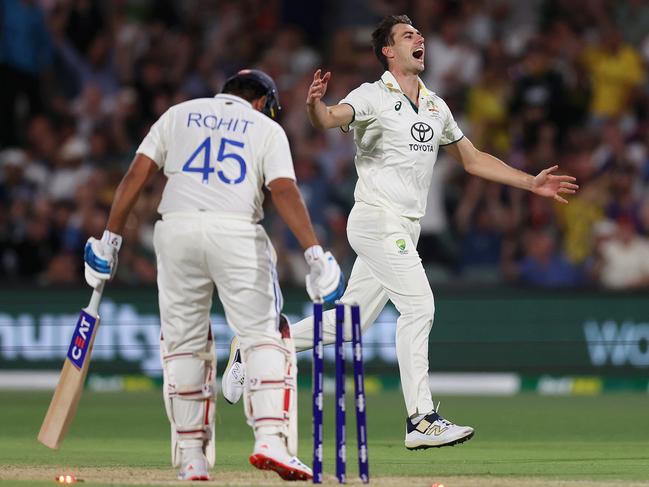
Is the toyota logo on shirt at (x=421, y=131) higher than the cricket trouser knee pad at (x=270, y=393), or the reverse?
the toyota logo on shirt at (x=421, y=131)

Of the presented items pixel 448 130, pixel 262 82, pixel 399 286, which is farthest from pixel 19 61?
pixel 262 82

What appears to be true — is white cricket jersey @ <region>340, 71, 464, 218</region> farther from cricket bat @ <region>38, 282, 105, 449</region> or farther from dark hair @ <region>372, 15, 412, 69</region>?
cricket bat @ <region>38, 282, 105, 449</region>

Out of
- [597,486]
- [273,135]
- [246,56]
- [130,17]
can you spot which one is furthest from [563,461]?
[130,17]

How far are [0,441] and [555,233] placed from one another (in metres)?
6.89

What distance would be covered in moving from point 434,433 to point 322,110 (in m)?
1.82

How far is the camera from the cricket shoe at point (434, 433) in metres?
7.68

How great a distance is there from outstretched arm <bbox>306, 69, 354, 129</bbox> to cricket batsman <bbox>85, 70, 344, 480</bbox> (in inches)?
34.5

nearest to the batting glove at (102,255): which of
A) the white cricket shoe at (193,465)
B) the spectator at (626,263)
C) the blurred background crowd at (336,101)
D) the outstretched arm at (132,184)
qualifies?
the outstretched arm at (132,184)

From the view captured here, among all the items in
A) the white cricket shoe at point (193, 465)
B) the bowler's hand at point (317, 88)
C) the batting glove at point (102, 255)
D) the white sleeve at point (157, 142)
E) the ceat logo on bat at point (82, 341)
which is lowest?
the white cricket shoe at point (193, 465)

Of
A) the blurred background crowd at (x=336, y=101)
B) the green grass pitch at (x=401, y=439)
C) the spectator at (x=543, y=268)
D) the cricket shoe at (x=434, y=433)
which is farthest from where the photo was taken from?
the blurred background crowd at (x=336, y=101)

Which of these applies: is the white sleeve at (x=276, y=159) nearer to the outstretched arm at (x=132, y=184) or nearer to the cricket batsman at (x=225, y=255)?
the cricket batsman at (x=225, y=255)

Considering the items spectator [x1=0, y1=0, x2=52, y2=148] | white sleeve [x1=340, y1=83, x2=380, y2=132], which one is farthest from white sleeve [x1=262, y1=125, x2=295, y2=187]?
spectator [x1=0, y1=0, x2=52, y2=148]

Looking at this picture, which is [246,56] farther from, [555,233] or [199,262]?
[199,262]

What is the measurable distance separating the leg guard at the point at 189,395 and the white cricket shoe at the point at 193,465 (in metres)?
0.03
